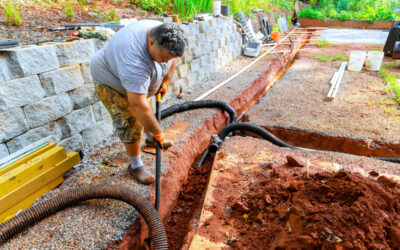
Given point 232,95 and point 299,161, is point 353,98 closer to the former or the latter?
point 232,95

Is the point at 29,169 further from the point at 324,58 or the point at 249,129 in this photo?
the point at 324,58

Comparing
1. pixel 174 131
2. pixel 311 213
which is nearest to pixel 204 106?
pixel 174 131

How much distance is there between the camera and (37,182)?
7.22ft

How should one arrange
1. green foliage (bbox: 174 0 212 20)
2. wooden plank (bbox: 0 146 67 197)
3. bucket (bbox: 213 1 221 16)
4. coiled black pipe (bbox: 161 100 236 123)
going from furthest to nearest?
bucket (bbox: 213 1 221 16) < green foliage (bbox: 174 0 212 20) < coiled black pipe (bbox: 161 100 236 123) < wooden plank (bbox: 0 146 67 197)

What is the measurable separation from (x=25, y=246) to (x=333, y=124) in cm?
411

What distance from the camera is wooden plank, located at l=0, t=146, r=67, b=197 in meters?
1.97

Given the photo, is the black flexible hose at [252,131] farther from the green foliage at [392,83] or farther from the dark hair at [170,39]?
the green foliage at [392,83]

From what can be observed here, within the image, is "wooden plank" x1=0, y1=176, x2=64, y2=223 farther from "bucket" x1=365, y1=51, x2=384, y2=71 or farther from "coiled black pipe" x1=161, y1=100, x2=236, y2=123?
"bucket" x1=365, y1=51, x2=384, y2=71

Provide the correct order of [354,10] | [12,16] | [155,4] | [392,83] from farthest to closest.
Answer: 1. [354,10]
2. [155,4]
3. [392,83]
4. [12,16]

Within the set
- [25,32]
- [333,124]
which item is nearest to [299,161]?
[333,124]

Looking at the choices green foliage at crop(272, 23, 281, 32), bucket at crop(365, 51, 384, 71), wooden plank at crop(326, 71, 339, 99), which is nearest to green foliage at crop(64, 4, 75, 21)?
wooden plank at crop(326, 71, 339, 99)

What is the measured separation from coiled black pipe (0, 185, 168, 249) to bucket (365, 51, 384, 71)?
683 centimetres

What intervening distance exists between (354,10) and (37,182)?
21.3m

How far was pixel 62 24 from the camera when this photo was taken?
348 centimetres
